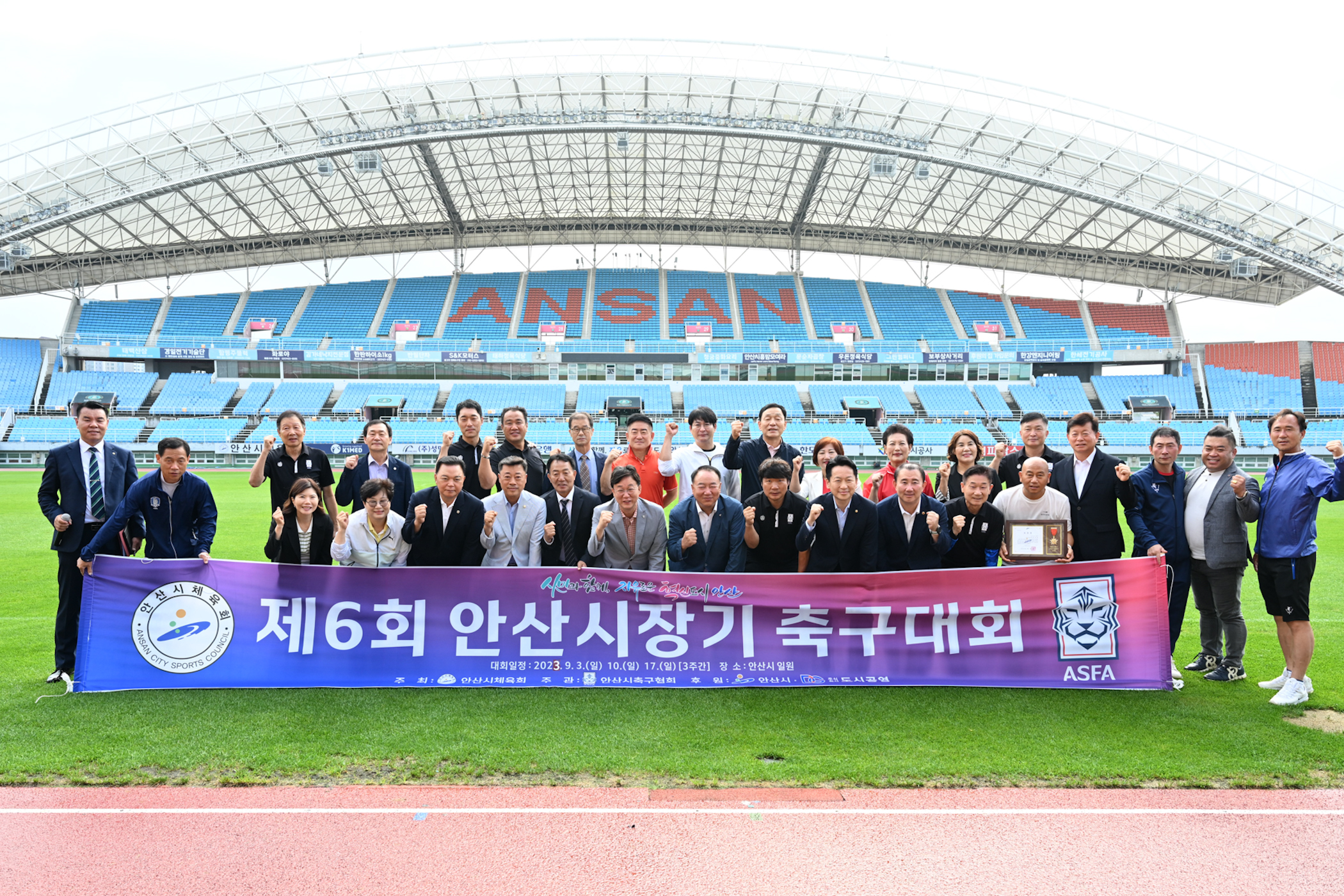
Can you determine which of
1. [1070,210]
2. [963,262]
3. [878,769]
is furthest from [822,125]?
[878,769]

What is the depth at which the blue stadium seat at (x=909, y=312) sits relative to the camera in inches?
1815

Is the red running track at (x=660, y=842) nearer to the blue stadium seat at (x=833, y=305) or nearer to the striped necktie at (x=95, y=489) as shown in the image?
the striped necktie at (x=95, y=489)

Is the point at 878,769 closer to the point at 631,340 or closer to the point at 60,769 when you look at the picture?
the point at 60,769

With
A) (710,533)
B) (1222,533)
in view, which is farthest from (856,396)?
(710,533)

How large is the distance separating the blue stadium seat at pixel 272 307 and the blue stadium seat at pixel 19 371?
10.8m

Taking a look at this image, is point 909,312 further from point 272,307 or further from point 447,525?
point 447,525

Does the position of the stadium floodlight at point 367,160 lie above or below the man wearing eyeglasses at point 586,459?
above

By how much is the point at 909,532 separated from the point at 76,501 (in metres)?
6.89

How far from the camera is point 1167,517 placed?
19.9ft

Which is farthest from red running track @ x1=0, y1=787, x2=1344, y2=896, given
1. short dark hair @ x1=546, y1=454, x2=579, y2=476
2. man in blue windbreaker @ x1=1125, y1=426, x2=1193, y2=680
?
short dark hair @ x1=546, y1=454, x2=579, y2=476

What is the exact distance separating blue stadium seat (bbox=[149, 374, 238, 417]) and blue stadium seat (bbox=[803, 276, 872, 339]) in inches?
1414

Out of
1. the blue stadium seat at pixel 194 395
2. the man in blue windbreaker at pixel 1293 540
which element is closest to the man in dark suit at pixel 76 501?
the man in blue windbreaker at pixel 1293 540

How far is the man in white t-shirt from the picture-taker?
5871 mm

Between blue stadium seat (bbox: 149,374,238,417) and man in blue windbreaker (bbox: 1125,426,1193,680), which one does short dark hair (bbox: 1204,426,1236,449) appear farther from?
blue stadium seat (bbox: 149,374,238,417)
